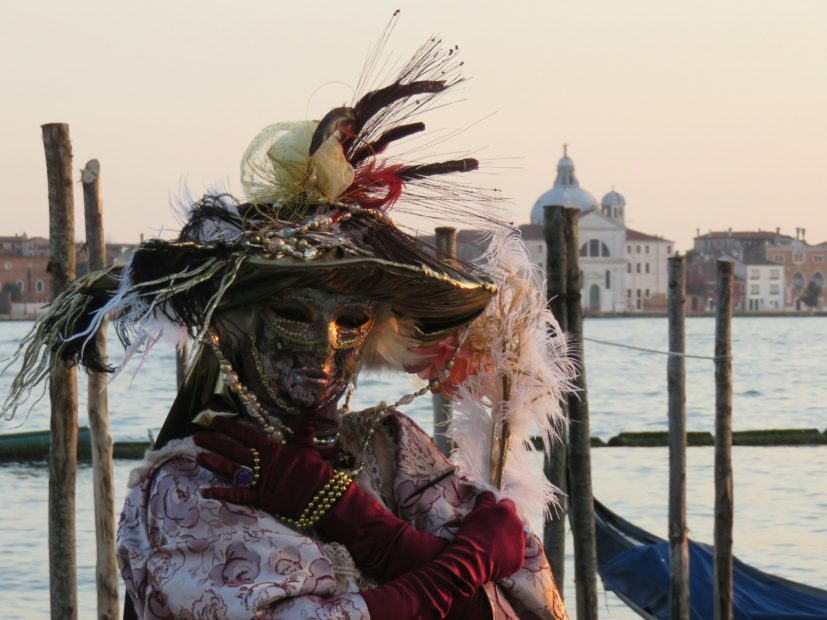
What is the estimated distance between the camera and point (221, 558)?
6.91 feet

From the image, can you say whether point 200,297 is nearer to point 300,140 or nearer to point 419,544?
point 300,140

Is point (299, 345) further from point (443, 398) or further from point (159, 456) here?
point (443, 398)

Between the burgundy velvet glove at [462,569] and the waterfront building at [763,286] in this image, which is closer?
the burgundy velvet glove at [462,569]

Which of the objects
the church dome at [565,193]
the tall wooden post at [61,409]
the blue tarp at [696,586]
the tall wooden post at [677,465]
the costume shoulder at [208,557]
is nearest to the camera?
the costume shoulder at [208,557]

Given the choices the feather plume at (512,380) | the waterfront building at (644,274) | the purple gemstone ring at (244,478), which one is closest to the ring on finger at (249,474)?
the purple gemstone ring at (244,478)

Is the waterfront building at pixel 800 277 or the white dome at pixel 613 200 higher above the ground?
the white dome at pixel 613 200

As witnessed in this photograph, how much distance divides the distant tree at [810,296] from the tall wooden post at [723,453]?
95.9m

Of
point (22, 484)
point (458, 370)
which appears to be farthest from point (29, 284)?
point (458, 370)

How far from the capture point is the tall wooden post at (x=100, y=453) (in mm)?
5172

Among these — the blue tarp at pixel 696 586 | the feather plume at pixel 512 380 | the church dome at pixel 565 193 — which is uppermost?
the church dome at pixel 565 193

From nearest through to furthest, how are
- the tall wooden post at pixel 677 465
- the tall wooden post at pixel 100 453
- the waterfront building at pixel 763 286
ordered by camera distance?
the tall wooden post at pixel 100 453
the tall wooden post at pixel 677 465
the waterfront building at pixel 763 286

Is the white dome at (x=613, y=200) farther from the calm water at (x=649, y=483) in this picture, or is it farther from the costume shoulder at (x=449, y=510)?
the costume shoulder at (x=449, y=510)

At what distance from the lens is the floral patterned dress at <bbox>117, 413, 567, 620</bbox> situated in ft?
6.81

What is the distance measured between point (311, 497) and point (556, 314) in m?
3.28
